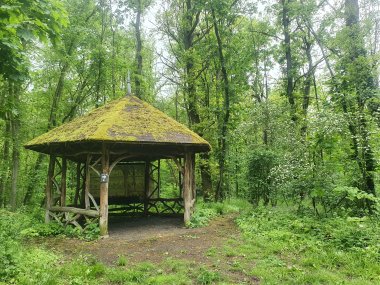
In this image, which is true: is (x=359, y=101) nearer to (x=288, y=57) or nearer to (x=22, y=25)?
(x=288, y=57)

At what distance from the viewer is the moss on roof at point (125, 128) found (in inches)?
367

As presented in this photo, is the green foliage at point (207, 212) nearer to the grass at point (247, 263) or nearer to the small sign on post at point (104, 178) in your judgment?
the grass at point (247, 263)

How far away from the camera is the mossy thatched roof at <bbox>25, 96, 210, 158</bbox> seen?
367 inches

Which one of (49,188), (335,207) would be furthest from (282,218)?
(49,188)

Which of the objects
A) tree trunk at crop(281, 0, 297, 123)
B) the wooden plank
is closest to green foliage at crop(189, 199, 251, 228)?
the wooden plank

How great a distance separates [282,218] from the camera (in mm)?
10641

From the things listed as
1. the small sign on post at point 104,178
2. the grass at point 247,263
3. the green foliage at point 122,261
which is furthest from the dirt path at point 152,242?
the small sign on post at point 104,178

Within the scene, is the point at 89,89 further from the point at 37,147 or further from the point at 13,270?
the point at 13,270

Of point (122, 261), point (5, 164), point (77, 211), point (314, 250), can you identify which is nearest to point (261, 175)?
point (314, 250)

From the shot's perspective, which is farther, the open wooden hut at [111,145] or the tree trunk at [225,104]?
the tree trunk at [225,104]

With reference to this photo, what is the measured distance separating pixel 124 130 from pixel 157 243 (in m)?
3.51

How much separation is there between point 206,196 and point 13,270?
12793 millimetres

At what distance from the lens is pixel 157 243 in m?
8.70

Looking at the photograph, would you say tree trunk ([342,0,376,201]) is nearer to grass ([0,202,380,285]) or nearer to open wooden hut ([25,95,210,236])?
grass ([0,202,380,285])
